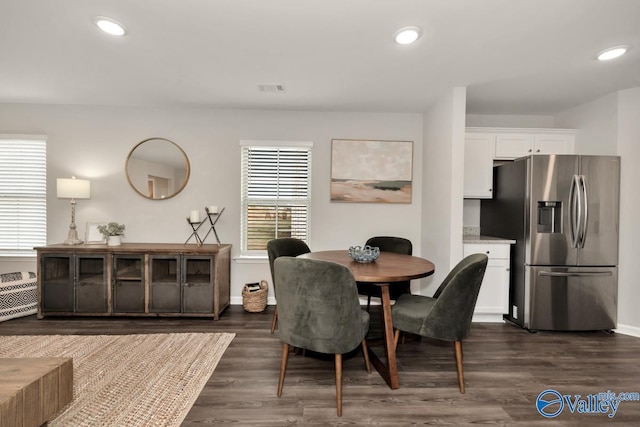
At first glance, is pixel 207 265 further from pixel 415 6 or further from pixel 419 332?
pixel 415 6

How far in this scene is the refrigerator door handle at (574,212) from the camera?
2965mm

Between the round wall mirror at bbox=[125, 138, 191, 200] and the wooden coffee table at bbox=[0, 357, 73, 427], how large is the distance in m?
2.51

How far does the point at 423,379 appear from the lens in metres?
2.19

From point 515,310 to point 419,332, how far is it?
183 cm

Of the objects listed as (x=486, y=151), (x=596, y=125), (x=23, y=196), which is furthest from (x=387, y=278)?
(x=23, y=196)

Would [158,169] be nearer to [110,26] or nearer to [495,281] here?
[110,26]

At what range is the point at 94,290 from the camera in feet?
10.8

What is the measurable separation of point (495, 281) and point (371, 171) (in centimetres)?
184

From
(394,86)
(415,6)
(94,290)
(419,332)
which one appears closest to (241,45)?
(415,6)

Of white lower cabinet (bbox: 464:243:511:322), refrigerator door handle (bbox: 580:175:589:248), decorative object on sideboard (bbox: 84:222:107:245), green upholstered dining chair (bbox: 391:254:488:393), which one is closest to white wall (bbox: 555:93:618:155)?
refrigerator door handle (bbox: 580:175:589:248)

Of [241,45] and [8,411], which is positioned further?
[241,45]

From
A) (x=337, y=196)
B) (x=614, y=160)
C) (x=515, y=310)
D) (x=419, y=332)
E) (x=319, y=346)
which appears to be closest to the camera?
(x=319, y=346)

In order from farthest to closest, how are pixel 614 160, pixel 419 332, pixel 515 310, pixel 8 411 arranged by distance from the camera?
pixel 515 310 < pixel 614 160 < pixel 419 332 < pixel 8 411
